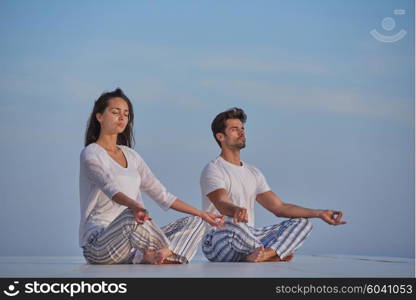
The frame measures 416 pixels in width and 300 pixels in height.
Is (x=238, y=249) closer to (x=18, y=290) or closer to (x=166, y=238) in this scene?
(x=166, y=238)

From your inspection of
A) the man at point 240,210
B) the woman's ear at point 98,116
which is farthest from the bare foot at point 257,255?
the woman's ear at point 98,116

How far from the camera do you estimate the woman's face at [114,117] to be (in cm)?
420

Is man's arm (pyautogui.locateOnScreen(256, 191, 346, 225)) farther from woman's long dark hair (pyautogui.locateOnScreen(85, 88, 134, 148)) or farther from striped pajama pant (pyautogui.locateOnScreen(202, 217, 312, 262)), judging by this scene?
woman's long dark hair (pyautogui.locateOnScreen(85, 88, 134, 148))

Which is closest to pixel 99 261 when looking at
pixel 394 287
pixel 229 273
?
pixel 229 273

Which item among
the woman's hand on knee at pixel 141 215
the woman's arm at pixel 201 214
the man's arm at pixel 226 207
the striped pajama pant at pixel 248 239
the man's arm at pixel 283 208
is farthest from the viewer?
the man's arm at pixel 283 208

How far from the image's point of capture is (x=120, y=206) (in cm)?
413

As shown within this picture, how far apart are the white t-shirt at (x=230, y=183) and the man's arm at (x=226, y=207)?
0.03m

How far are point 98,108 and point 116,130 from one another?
0.51 ft

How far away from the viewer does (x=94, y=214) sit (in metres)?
4.07

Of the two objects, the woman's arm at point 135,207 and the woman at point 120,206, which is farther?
the woman at point 120,206

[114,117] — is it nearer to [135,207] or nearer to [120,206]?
[120,206]

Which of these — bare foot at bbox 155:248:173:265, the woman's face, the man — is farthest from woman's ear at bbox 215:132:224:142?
bare foot at bbox 155:248:173:265

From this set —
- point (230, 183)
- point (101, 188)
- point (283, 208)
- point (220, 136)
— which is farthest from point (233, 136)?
point (101, 188)

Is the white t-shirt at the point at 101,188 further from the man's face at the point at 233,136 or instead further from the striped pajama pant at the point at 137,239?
the man's face at the point at 233,136
